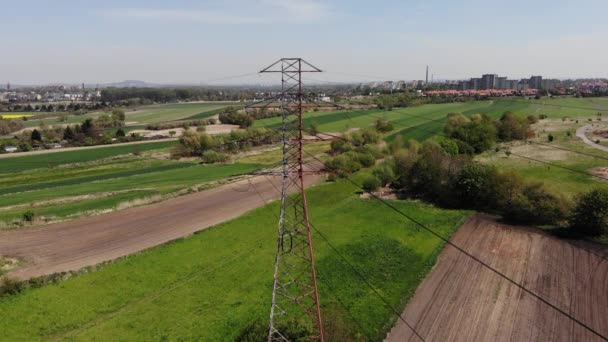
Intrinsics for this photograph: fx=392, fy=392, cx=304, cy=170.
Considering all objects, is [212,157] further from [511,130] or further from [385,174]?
[511,130]

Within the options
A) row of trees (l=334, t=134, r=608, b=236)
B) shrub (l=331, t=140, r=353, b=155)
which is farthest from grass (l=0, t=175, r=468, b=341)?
shrub (l=331, t=140, r=353, b=155)

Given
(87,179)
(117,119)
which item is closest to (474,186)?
(87,179)

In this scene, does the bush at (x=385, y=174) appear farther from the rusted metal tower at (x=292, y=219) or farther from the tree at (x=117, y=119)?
the tree at (x=117, y=119)

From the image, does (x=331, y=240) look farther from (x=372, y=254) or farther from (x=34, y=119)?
(x=34, y=119)

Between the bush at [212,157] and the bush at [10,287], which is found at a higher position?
the bush at [212,157]

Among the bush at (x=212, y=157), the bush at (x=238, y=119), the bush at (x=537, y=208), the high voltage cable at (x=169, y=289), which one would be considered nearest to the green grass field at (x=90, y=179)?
the bush at (x=212, y=157)

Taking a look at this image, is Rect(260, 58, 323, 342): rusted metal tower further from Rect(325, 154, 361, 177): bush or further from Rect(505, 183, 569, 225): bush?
Rect(325, 154, 361, 177): bush
